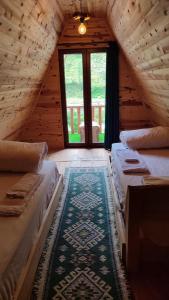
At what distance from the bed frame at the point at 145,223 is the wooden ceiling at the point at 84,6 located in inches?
94.7

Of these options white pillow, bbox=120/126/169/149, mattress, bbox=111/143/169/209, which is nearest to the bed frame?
mattress, bbox=111/143/169/209

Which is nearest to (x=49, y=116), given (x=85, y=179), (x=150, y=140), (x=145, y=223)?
(x=85, y=179)

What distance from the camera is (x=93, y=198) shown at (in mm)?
2910

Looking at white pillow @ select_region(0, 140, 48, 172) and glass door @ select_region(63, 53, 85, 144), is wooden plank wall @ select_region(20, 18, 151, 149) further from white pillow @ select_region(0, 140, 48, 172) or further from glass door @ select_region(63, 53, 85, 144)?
white pillow @ select_region(0, 140, 48, 172)

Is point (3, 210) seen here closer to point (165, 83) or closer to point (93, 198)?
point (93, 198)

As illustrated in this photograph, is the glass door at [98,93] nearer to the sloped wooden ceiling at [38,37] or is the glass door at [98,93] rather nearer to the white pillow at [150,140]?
the sloped wooden ceiling at [38,37]

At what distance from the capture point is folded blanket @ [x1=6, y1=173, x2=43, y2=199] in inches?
74.9

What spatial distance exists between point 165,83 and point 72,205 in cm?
167

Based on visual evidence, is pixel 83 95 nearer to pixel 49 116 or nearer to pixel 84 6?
pixel 49 116

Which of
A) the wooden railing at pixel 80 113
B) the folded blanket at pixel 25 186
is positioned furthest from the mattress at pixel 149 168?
the wooden railing at pixel 80 113

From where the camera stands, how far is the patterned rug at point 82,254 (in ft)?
5.51

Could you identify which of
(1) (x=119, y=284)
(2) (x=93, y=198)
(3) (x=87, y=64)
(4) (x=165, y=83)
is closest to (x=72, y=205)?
(2) (x=93, y=198)

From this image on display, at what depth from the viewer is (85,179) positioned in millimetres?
3410

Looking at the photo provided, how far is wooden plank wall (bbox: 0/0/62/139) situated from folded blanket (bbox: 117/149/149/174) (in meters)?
1.52
